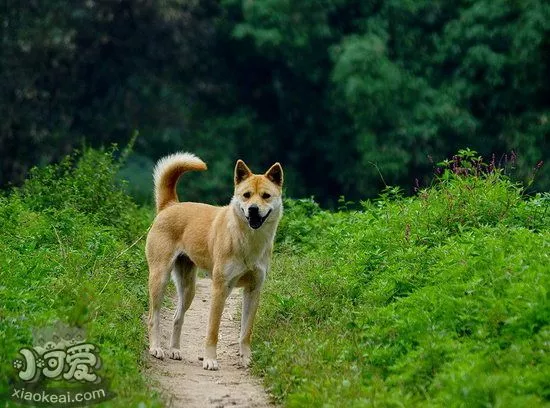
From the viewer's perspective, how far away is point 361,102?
2494 centimetres

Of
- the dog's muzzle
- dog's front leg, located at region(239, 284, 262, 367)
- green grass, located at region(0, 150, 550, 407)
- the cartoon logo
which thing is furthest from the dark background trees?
the cartoon logo

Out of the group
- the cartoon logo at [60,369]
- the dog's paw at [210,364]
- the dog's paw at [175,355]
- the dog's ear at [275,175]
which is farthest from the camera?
the dog's ear at [275,175]

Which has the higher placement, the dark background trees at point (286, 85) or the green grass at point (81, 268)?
the dark background trees at point (286, 85)

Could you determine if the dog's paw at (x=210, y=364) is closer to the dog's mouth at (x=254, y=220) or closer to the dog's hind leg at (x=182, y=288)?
the dog's hind leg at (x=182, y=288)

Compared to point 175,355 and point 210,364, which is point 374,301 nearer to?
point 210,364

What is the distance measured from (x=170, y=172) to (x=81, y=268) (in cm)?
123

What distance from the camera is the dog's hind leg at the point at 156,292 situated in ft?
29.7

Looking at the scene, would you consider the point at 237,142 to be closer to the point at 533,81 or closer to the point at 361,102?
the point at 361,102

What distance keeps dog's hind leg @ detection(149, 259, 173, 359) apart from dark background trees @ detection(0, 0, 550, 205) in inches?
573

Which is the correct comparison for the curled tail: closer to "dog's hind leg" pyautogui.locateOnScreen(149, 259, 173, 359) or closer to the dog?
the dog

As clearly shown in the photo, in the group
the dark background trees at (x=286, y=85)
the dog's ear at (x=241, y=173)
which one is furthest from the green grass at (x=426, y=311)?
the dark background trees at (x=286, y=85)

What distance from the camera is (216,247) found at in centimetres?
888

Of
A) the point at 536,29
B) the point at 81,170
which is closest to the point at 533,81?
the point at 536,29

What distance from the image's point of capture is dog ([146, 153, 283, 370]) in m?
8.73
